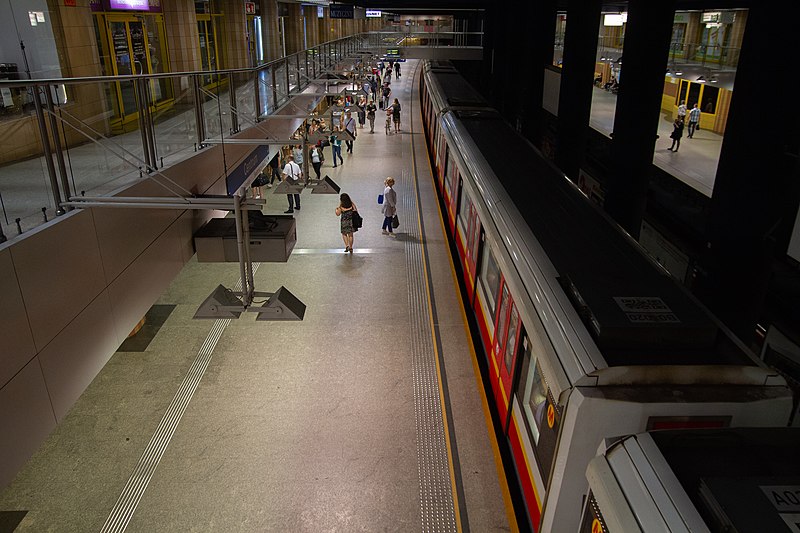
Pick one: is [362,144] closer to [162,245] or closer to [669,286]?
[162,245]

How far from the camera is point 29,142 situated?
181 inches

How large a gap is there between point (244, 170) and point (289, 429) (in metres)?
5.49

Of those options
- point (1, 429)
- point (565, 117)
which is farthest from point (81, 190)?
point (565, 117)

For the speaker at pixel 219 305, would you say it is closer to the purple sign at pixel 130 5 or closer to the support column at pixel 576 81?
the support column at pixel 576 81

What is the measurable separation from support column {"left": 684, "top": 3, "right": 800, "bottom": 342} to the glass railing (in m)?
5.57

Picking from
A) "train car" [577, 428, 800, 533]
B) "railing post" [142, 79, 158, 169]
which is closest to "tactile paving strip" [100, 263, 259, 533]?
"railing post" [142, 79, 158, 169]

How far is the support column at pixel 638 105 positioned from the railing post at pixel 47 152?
5891 mm

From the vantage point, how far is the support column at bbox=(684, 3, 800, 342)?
14.6ft

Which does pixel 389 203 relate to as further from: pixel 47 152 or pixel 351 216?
pixel 47 152

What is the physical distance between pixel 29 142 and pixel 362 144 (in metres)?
18.3

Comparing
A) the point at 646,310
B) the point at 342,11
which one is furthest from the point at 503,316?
the point at 342,11

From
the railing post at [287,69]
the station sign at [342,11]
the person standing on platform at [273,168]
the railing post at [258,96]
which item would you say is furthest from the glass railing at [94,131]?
the station sign at [342,11]

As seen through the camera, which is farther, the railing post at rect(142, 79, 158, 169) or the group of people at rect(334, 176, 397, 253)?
the group of people at rect(334, 176, 397, 253)

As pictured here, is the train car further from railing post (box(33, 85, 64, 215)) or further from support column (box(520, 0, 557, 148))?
support column (box(520, 0, 557, 148))
